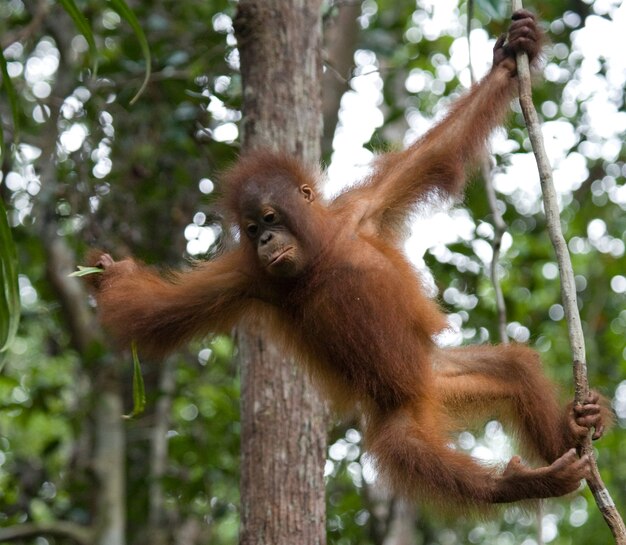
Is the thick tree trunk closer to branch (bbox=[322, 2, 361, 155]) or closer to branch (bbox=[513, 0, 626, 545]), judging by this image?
branch (bbox=[513, 0, 626, 545])

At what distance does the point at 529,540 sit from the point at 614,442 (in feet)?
13.1

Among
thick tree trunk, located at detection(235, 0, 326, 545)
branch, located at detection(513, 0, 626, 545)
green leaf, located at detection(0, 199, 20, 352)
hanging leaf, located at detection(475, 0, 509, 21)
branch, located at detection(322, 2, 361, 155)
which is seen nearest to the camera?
green leaf, located at detection(0, 199, 20, 352)

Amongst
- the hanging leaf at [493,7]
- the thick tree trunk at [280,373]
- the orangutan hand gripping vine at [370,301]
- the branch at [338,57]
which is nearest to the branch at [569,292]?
the hanging leaf at [493,7]

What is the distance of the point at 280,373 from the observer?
3.65m

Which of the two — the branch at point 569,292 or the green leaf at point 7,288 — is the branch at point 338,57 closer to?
the branch at point 569,292

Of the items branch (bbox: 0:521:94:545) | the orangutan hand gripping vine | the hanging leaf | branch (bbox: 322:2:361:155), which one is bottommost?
branch (bbox: 0:521:94:545)

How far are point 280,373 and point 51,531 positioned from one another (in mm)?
2689

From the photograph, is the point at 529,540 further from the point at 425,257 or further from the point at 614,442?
the point at 425,257

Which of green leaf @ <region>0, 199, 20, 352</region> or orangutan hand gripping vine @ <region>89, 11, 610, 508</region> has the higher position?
orangutan hand gripping vine @ <region>89, 11, 610, 508</region>

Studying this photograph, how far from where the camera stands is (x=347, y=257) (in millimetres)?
3494

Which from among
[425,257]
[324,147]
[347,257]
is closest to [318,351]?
[347,257]

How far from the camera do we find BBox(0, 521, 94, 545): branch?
5.32 m

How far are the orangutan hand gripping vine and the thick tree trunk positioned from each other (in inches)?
4.9

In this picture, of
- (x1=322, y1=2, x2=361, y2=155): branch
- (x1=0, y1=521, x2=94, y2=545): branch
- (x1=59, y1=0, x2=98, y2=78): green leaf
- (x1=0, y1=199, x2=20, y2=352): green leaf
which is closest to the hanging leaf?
(x1=59, y1=0, x2=98, y2=78): green leaf
